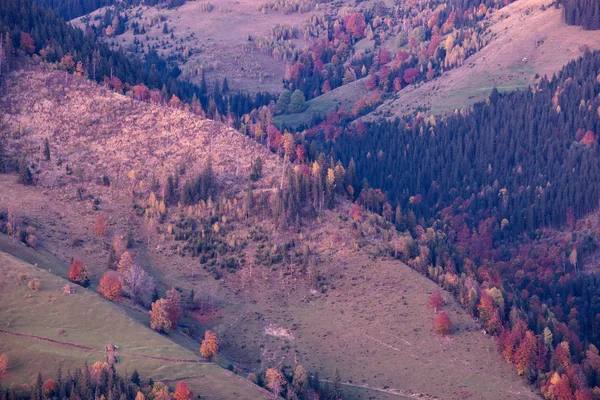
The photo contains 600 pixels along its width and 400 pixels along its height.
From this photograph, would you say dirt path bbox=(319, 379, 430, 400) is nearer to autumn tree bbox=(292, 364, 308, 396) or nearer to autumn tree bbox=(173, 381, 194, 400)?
A: autumn tree bbox=(292, 364, 308, 396)

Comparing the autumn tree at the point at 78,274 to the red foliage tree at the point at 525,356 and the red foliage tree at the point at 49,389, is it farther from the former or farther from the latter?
the red foliage tree at the point at 525,356

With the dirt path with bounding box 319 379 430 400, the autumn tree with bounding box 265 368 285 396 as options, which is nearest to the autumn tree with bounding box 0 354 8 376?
the autumn tree with bounding box 265 368 285 396

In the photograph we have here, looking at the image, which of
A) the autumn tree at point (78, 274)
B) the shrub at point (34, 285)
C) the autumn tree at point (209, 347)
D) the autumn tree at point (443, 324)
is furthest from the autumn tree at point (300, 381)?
the shrub at point (34, 285)

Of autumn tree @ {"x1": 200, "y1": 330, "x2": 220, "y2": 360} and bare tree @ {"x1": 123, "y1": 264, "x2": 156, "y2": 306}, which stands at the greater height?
bare tree @ {"x1": 123, "y1": 264, "x2": 156, "y2": 306}

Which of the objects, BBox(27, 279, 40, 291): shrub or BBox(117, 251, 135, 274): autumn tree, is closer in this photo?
BBox(27, 279, 40, 291): shrub

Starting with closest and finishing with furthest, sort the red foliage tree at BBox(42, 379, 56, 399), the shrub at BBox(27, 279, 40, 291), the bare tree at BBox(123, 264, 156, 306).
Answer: the red foliage tree at BBox(42, 379, 56, 399) < the shrub at BBox(27, 279, 40, 291) < the bare tree at BBox(123, 264, 156, 306)

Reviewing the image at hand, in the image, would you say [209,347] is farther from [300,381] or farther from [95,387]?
[95,387]
